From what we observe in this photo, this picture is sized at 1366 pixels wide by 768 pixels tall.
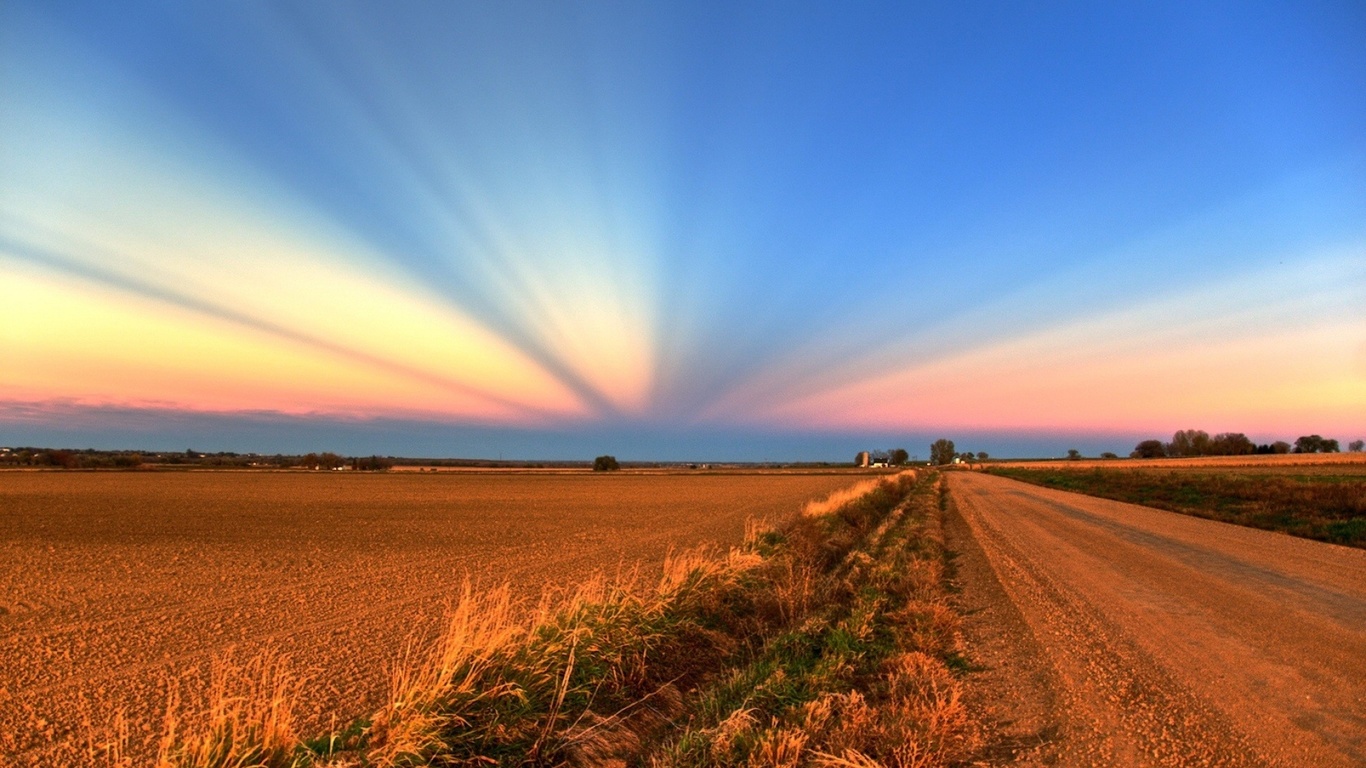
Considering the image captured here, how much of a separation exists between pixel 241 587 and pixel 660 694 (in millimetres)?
10912

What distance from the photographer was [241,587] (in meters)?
13.7

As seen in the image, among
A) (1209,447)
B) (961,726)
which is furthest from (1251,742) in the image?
(1209,447)

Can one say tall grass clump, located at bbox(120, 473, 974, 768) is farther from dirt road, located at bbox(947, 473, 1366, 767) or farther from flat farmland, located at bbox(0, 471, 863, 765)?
flat farmland, located at bbox(0, 471, 863, 765)

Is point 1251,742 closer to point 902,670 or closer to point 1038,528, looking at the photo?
point 902,670

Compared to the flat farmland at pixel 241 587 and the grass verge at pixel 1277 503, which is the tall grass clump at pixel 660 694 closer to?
the flat farmland at pixel 241 587

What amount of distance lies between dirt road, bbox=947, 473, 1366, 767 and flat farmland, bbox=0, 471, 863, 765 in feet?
20.3

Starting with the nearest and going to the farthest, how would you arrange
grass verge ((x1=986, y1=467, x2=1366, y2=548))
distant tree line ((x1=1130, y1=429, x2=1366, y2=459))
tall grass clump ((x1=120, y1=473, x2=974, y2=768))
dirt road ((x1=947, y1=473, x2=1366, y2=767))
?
1. tall grass clump ((x1=120, y1=473, x2=974, y2=768))
2. dirt road ((x1=947, y1=473, x2=1366, y2=767))
3. grass verge ((x1=986, y1=467, x2=1366, y2=548))
4. distant tree line ((x1=1130, y1=429, x2=1366, y2=459))

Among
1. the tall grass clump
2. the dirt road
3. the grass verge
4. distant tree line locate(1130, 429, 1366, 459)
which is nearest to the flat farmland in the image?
the tall grass clump

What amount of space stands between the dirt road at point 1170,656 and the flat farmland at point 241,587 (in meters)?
6.20

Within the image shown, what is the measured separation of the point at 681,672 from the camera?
25.4ft

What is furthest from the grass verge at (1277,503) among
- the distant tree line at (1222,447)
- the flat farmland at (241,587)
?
the distant tree line at (1222,447)

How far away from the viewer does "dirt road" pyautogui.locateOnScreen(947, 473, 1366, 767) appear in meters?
5.06

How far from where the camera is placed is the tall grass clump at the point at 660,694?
189 inches

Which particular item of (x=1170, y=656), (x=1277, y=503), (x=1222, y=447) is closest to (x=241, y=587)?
(x=1170, y=656)
